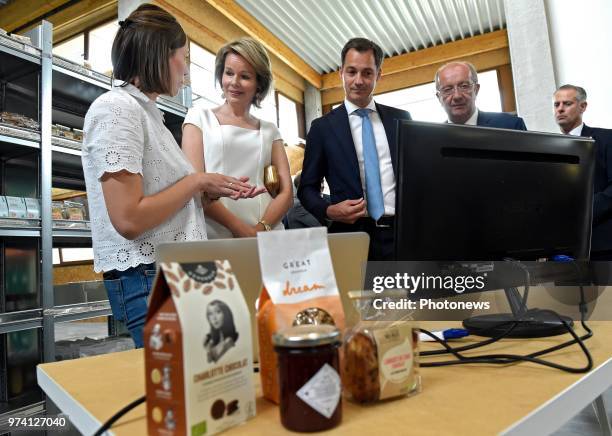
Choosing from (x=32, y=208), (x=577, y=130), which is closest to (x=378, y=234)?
(x=32, y=208)

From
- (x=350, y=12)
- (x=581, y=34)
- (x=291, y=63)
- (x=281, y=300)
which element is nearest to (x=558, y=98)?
(x=581, y=34)

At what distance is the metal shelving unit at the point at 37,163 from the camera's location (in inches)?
87.9

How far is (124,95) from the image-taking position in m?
1.06

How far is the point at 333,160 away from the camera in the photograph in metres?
1.78

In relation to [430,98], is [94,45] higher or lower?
higher

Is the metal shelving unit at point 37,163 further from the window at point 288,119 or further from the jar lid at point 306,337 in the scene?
the window at point 288,119

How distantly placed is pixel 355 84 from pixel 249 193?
35.1 inches

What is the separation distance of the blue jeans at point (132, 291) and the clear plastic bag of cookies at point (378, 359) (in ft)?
2.13

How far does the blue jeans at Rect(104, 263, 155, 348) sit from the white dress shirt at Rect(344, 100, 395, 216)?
904 mm

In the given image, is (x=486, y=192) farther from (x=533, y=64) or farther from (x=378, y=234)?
Result: (x=533, y=64)

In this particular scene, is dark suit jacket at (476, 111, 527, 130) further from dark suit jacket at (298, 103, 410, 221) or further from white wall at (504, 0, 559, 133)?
white wall at (504, 0, 559, 133)

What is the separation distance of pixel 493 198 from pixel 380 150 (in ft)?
3.17

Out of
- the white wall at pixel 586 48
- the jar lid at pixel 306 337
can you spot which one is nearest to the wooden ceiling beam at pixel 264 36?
the white wall at pixel 586 48

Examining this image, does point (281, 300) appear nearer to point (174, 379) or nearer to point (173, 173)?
point (174, 379)
